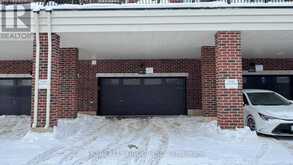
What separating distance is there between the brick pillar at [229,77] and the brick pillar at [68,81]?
5.58 m

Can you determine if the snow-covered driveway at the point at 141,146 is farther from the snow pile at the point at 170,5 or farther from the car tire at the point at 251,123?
the snow pile at the point at 170,5

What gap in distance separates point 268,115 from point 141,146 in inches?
154

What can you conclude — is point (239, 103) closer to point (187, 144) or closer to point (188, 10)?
point (187, 144)

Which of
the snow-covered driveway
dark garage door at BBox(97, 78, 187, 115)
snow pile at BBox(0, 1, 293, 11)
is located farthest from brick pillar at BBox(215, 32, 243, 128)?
dark garage door at BBox(97, 78, 187, 115)

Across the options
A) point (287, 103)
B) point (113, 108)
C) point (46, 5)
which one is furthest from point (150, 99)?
point (46, 5)

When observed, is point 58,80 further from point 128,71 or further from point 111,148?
point 128,71

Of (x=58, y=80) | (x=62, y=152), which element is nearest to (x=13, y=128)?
(x=58, y=80)

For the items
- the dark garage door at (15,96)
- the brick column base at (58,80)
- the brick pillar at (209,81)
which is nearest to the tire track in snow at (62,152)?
the brick column base at (58,80)

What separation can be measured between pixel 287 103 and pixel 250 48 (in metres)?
3.02

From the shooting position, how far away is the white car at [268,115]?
10.3 metres

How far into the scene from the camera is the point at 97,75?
56.5ft

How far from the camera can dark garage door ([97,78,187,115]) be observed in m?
17.4

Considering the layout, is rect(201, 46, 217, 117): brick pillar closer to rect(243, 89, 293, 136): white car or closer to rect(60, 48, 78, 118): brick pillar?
rect(243, 89, 293, 136): white car

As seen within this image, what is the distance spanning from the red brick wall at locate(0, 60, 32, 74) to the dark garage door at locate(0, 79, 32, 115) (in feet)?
1.63
